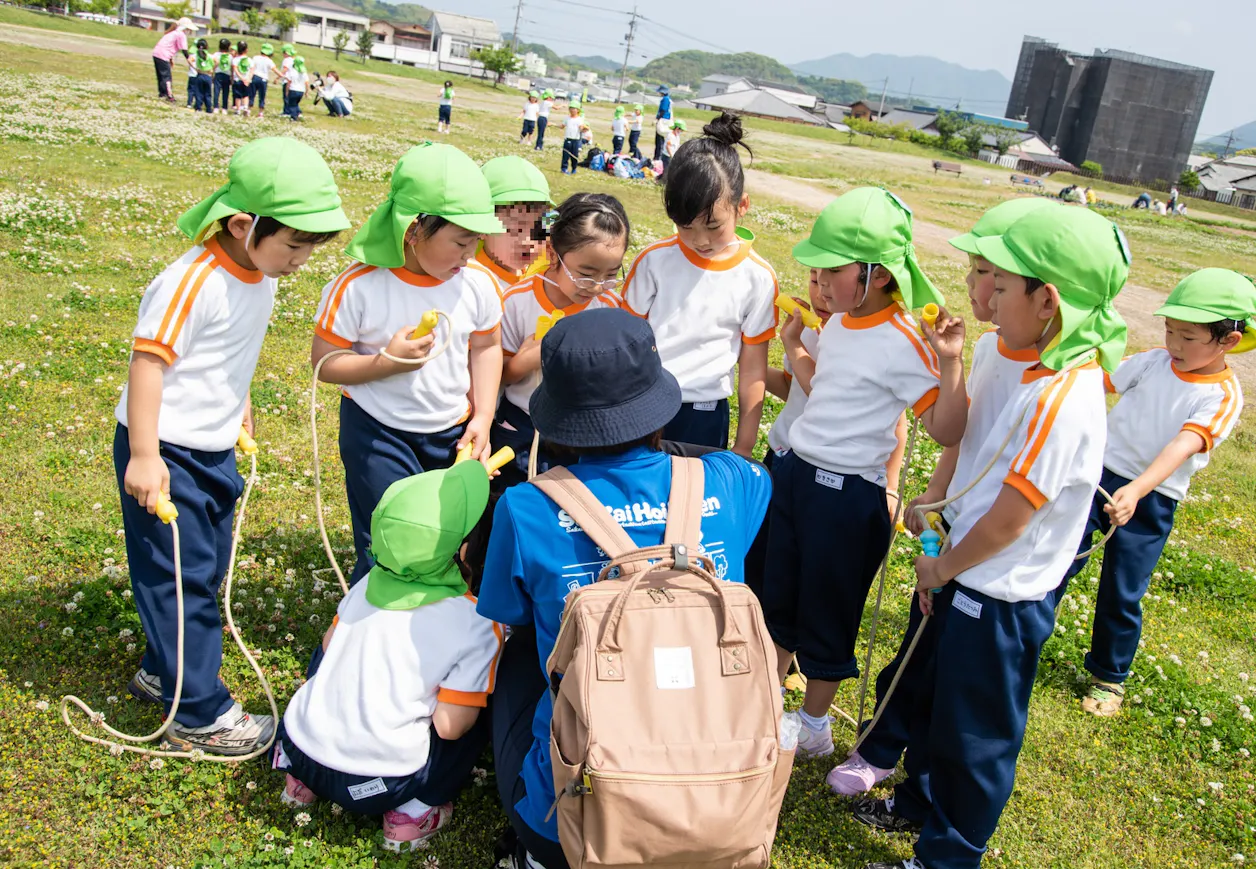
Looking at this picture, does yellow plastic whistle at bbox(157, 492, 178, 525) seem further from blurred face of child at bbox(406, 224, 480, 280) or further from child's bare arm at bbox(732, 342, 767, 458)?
child's bare arm at bbox(732, 342, 767, 458)

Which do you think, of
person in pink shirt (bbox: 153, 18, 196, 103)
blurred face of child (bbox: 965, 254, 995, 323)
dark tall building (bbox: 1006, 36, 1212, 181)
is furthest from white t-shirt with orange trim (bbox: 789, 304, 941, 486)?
dark tall building (bbox: 1006, 36, 1212, 181)

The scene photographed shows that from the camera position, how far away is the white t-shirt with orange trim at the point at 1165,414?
463 centimetres

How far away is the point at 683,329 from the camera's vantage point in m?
4.33

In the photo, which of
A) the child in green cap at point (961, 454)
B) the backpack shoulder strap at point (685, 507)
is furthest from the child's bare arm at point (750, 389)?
the backpack shoulder strap at point (685, 507)

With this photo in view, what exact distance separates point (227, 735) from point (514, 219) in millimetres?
2874

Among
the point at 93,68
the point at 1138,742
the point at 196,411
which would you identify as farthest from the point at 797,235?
the point at 93,68

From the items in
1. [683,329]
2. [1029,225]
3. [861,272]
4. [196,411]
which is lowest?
[196,411]

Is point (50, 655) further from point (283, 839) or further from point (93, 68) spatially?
point (93, 68)

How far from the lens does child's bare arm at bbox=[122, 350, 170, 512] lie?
3.25m

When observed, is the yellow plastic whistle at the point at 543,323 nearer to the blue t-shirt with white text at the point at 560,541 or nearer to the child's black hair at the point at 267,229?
the child's black hair at the point at 267,229

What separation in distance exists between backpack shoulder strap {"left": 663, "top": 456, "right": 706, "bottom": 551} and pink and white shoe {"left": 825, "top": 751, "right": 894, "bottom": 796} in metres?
1.87

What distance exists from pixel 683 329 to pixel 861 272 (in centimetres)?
94

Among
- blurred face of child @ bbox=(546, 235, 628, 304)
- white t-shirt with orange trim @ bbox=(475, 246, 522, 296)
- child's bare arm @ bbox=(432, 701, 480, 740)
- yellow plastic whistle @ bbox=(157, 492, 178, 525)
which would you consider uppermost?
blurred face of child @ bbox=(546, 235, 628, 304)

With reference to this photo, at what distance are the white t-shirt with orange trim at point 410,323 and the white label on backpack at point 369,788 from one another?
1.48 m
